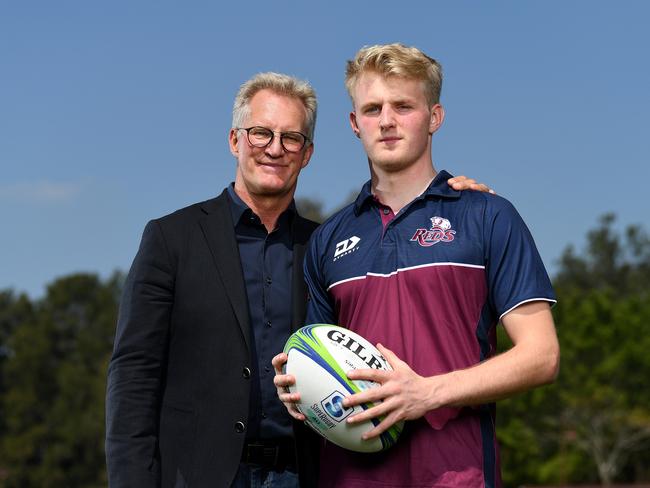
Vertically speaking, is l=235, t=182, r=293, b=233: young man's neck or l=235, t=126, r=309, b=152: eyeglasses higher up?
l=235, t=126, r=309, b=152: eyeglasses

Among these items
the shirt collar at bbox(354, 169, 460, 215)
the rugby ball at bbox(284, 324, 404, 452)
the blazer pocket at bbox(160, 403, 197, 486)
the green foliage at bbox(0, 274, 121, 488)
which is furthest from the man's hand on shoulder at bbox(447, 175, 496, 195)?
the green foliage at bbox(0, 274, 121, 488)

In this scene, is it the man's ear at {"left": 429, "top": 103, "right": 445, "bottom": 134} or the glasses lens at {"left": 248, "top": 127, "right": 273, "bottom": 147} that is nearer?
the man's ear at {"left": 429, "top": 103, "right": 445, "bottom": 134}

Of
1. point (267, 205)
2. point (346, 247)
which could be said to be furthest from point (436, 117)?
point (267, 205)

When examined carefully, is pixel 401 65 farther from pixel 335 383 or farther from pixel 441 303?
pixel 335 383

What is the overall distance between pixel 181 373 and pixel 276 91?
1853mm

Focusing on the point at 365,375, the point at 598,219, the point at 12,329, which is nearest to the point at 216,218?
the point at 365,375

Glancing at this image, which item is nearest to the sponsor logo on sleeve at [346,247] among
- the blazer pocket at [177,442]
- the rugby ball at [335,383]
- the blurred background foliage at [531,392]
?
the rugby ball at [335,383]

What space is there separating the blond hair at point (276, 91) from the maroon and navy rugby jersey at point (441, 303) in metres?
1.37

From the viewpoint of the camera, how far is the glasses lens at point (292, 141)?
610 centimetres

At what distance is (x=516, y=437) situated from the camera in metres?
59.0

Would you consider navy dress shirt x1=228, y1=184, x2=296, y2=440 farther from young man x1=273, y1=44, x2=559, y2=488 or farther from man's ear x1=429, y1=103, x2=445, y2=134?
man's ear x1=429, y1=103, x2=445, y2=134

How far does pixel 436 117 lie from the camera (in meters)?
5.41

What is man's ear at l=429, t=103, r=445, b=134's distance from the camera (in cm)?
536

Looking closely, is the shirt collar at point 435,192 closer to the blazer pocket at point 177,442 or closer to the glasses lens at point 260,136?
the glasses lens at point 260,136
